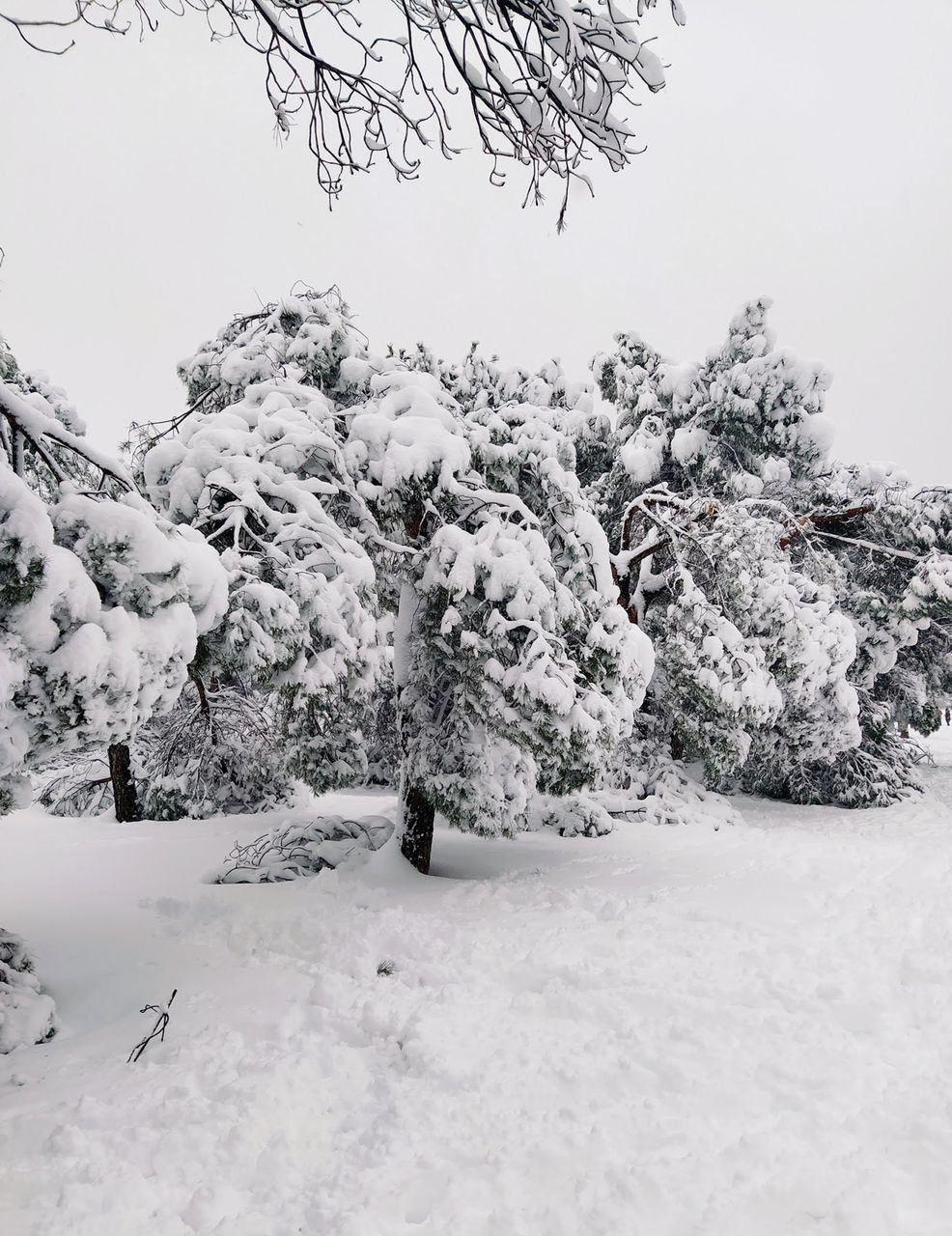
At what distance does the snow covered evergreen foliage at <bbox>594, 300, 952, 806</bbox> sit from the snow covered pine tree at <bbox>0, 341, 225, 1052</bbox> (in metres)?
7.08

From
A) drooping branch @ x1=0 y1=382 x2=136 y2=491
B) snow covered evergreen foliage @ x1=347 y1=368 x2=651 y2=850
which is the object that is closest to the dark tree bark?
snow covered evergreen foliage @ x1=347 y1=368 x2=651 y2=850

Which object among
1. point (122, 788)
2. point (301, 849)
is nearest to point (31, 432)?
point (301, 849)

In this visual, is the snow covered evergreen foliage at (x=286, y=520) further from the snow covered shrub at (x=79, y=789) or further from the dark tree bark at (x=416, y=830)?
the snow covered shrub at (x=79, y=789)

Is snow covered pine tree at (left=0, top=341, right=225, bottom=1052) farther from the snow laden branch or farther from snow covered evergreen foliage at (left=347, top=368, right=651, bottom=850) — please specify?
snow covered evergreen foliage at (left=347, top=368, right=651, bottom=850)

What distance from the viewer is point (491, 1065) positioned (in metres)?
3.32

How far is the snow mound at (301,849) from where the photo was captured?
22.1 ft

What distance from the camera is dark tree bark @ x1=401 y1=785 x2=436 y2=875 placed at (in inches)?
278

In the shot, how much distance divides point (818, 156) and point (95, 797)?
12.9m

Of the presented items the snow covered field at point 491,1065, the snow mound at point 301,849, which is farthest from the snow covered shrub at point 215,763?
the snow covered field at point 491,1065

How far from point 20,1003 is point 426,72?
15.5 feet

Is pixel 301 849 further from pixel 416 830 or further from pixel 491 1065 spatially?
pixel 491 1065

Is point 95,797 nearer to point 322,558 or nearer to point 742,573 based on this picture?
point 322,558

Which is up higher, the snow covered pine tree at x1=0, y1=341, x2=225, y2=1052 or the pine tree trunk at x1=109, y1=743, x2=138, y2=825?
the snow covered pine tree at x1=0, y1=341, x2=225, y2=1052

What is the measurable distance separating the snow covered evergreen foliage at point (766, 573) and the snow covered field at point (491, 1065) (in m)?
A: 3.74
